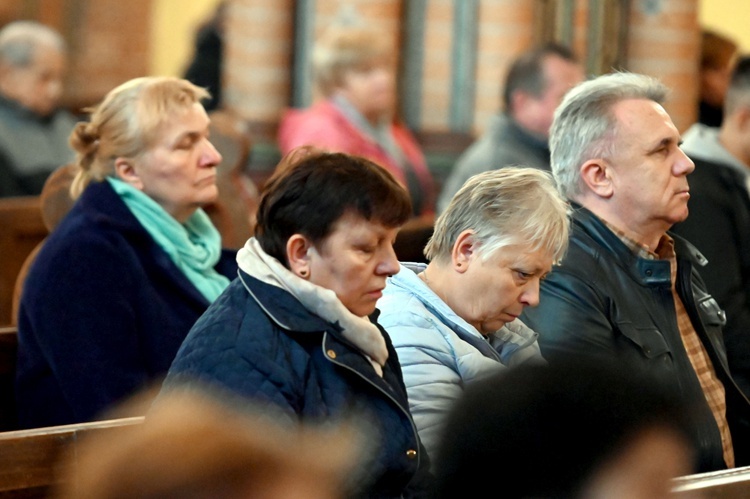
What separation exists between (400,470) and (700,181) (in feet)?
6.14

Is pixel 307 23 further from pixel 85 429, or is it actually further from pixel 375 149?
pixel 85 429

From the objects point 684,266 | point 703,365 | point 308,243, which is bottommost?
point 703,365

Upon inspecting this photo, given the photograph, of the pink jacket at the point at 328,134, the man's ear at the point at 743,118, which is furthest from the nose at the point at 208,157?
the man's ear at the point at 743,118

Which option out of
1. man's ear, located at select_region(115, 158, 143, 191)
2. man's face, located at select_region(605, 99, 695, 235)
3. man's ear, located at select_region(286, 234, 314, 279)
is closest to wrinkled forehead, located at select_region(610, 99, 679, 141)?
man's face, located at select_region(605, 99, 695, 235)

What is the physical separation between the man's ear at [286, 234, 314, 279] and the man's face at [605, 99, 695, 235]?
99 cm

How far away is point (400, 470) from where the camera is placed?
233cm

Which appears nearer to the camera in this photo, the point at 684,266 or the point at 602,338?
the point at 602,338

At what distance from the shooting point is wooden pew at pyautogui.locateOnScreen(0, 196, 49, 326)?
168 inches

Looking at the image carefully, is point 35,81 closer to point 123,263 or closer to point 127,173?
point 127,173

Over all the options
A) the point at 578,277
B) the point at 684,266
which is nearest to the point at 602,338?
the point at 578,277

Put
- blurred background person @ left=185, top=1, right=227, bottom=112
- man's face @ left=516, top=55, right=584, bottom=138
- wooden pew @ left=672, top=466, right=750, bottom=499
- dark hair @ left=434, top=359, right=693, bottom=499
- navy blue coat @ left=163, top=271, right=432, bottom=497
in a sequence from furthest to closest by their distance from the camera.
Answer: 1. blurred background person @ left=185, top=1, right=227, bottom=112
2. man's face @ left=516, top=55, right=584, bottom=138
3. navy blue coat @ left=163, top=271, right=432, bottom=497
4. wooden pew @ left=672, top=466, right=750, bottom=499
5. dark hair @ left=434, top=359, right=693, bottom=499

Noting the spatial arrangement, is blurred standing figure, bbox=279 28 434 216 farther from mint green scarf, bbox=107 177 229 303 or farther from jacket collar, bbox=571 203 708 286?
jacket collar, bbox=571 203 708 286

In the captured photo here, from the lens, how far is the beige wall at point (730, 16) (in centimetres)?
843

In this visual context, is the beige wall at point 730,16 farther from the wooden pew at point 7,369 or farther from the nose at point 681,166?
the wooden pew at point 7,369
